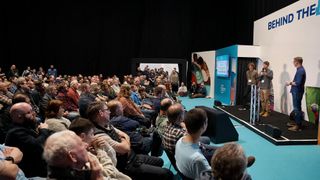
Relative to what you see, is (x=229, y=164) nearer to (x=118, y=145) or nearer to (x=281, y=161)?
(x=118, y=145)

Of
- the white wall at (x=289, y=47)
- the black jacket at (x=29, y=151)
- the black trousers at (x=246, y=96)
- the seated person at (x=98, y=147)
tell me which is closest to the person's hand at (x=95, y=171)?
the seated person at (x=98, y=147)

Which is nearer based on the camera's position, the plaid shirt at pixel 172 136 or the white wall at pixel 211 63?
the plaid shirt at pixel 172 136

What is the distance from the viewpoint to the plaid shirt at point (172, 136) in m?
2.88

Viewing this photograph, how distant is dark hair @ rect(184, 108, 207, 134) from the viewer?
96.3 inches

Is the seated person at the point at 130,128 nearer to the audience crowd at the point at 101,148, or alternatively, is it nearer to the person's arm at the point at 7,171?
the audience crowd at the point at 101,148

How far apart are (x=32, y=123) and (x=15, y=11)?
A: 16659mm

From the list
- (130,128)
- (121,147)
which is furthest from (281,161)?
(121,147)

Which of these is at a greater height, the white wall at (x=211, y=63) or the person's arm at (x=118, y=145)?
the white wall at (x=211, y=63)

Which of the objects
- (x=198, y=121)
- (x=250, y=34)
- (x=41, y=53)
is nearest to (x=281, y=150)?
(x=198, y=121)

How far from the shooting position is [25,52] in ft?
58.0

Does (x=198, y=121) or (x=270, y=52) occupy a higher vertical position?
(x=270, y=52)

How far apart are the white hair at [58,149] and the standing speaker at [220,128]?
395cm

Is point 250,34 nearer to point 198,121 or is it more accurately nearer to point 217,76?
point 217,76

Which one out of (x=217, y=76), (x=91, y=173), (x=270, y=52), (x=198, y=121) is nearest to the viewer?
(x=91, y=173)
